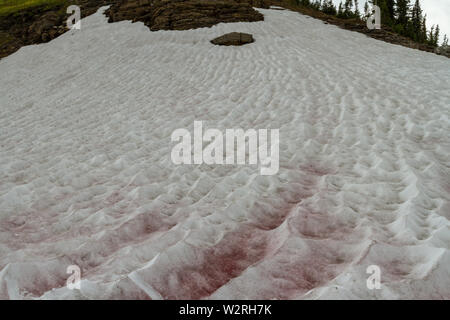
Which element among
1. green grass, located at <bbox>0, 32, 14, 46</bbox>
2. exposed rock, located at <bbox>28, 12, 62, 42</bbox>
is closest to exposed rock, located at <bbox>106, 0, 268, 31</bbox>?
exposed rock, located at <bbox>28, 12, 62, 42</bbox>

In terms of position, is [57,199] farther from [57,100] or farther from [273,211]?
[57,100]

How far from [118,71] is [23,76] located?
612 cm

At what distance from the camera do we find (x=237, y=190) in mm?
5422

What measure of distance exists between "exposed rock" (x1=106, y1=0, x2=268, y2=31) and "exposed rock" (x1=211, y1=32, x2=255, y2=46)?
3409 millimetres

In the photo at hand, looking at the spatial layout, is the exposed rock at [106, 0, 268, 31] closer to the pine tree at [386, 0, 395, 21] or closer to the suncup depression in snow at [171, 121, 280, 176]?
the suncup depression in snow at [171, 121, 280, 176]

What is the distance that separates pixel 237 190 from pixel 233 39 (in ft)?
48.4

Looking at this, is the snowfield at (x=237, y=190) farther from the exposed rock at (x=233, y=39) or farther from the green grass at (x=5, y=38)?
the green grass at (x=5, y=38)

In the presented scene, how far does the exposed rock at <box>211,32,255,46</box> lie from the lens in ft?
60.1

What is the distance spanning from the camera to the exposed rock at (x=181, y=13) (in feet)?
71.4

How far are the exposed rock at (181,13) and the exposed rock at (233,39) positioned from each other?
341 cm

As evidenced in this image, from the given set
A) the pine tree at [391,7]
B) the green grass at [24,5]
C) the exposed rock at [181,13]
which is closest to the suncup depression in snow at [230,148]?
the exposed rock at [181,13]

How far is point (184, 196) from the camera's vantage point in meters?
5.51
